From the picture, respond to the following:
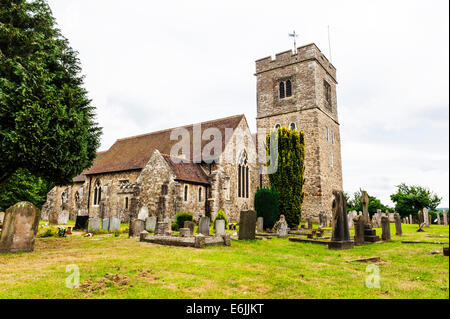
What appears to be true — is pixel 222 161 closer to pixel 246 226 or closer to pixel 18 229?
pixel 246 226

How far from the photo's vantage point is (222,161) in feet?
76.3

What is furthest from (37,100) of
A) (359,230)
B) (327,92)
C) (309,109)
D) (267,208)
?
(327,92)

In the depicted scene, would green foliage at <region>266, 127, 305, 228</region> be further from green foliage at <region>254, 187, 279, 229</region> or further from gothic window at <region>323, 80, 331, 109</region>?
gothic window at <region>323, 80, 331, 109</region>

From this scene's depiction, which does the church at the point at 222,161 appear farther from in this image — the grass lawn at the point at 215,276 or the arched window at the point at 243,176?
the grass lawn at the point at 215,276

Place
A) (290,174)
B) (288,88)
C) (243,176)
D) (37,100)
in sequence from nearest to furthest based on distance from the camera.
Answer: (37,100) → (290,174) → (243,176) → (288,88)

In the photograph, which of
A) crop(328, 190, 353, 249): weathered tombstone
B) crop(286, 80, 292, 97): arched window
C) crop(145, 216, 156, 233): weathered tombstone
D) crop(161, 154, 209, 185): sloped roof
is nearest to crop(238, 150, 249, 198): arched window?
crop(161, 154, 209, 185): sloped roof

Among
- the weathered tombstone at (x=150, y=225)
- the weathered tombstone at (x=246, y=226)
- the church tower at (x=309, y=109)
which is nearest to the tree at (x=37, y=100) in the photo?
the weathered tombstone at (x=150, y=225)

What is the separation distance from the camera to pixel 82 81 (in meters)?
12.2

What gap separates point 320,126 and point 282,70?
719 centimetres

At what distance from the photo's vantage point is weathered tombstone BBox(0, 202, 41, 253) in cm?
873

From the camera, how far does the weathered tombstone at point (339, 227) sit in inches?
404

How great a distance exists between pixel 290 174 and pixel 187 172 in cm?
869

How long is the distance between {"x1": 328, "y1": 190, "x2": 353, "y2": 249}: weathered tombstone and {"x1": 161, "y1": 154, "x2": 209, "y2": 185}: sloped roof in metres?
11.9
